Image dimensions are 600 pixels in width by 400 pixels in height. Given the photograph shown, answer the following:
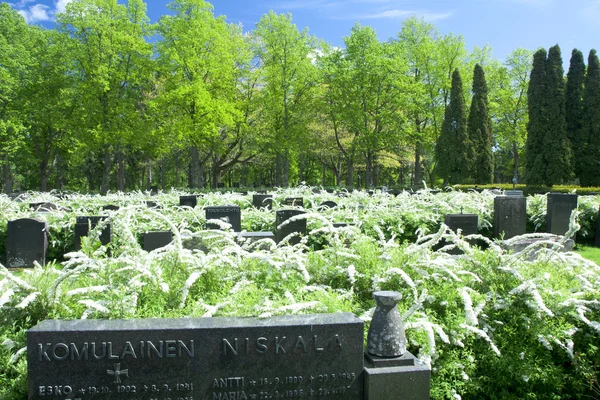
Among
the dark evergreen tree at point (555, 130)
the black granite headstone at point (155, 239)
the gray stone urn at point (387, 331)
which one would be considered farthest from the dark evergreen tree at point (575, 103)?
the gray stone urn at point (387, 331)

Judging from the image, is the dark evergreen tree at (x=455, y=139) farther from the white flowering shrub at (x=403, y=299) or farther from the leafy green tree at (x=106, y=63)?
the white flowering shrub at (x=403, y=299)

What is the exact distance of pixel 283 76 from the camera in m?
31.7

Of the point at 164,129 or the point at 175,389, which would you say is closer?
the point at 175,389

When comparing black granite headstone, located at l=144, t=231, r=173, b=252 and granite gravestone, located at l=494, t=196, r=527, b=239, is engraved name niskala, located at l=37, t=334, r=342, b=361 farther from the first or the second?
granite gravestone, located at l=494, t=196, r=527, b=239

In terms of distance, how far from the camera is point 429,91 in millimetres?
36938

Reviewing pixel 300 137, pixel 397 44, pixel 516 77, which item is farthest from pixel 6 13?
pixel 516 77

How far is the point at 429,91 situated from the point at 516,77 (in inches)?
351

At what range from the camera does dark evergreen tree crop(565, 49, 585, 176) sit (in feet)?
93.3

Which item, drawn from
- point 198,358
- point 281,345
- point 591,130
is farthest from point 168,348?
point 591,130

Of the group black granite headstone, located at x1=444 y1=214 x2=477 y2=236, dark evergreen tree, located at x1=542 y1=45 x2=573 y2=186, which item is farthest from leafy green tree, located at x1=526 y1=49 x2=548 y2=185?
black granite headstone, located at x1=444 y1=214 x2=477 y2=236

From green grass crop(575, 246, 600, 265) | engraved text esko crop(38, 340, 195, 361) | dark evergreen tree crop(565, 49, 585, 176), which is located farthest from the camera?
dark evergreen tree crop(565, 49, 585, 176)

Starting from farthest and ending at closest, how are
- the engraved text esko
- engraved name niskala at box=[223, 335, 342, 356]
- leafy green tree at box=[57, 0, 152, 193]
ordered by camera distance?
leafy green tree at box=[57, 0, 152, 193], engraved name niskala at box=[223, 335, 342, 356], the engraved text esko

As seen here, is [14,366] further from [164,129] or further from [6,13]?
[6,13]

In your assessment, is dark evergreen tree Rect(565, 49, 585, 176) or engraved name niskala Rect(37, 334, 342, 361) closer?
engraved name niskala Rect(37, 334, 342, 361)
